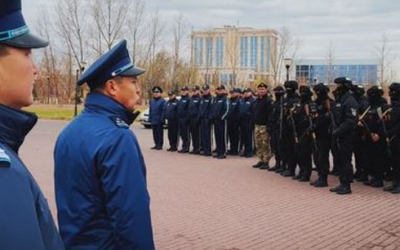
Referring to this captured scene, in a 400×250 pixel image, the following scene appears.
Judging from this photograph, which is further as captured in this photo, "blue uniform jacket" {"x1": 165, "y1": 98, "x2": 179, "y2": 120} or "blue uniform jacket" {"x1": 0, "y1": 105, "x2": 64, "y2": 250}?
"blue uniform jacket" {"x1": 165, "y1": 98, "x2": 179, "y2": 120}

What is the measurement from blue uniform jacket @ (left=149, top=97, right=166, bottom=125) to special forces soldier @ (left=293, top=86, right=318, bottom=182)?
656 centimetres

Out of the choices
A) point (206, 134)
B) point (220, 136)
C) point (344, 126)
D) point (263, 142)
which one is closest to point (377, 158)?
point (344, 126)

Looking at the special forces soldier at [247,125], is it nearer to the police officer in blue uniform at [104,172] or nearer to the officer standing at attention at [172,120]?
the officer standing at attention at [172,120]

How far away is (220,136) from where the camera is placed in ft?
51.1

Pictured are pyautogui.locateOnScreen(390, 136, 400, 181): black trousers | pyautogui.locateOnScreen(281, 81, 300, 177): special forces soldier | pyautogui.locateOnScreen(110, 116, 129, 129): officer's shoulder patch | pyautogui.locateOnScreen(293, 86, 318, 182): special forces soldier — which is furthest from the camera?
pyautogui.locateOnScreen(281, 81, 300, 177): special forces soldier

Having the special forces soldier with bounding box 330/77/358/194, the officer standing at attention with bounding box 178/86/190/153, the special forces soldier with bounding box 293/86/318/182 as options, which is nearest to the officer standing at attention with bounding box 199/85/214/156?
the officer standing at attention with bounding box 178/86/190/153

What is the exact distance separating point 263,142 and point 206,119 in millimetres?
3217

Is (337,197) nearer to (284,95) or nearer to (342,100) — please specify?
(342,100)

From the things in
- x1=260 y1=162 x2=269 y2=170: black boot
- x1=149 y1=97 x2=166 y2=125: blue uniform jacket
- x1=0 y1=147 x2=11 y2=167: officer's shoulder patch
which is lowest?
x1=260 y1=162 x2=269 y2=170: black boot

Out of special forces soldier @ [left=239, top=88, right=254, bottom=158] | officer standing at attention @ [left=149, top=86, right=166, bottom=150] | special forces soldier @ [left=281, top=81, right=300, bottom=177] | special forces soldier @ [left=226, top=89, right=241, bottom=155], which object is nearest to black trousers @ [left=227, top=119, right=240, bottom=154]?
special forces soldier @ [left=226, top=89, right=241, bottom=155]

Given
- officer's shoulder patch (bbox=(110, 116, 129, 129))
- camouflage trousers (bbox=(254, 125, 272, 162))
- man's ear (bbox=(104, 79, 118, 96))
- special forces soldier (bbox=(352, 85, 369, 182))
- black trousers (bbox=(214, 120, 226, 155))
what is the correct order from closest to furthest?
1. officer's shoulder patch (bbox=(110, 116, 129, 129))
2. man's ear (bbox=(104, 79, 118, 96))
3. special forces soldier (bbox=(352, 85, 369, 182))
4. camouflage trousers (bbox=(254, 125, 272, 162))
5. black trousers (bbox=(214, 120, 226, 155))

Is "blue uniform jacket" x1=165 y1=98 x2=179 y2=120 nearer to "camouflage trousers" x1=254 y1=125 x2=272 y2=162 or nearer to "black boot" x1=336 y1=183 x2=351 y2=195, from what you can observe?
"camouflage trousers" x1=254 y1=125 x2=272 y2=162

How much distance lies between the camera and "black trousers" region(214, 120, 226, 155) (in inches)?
613

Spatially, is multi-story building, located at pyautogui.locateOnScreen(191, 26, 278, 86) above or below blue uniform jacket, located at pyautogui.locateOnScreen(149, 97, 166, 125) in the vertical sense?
above
